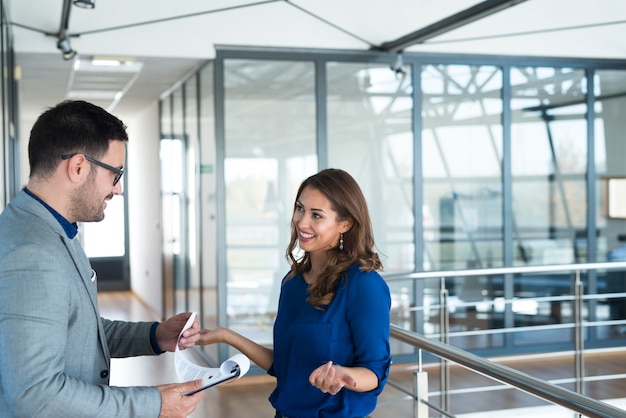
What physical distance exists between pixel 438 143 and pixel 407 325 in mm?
1671

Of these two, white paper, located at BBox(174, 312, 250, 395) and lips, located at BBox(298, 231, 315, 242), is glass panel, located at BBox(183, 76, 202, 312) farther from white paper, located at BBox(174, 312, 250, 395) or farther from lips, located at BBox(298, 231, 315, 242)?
white paper, located at BBox(174, 312, 250, 395)

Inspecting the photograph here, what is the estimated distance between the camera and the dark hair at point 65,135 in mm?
1669

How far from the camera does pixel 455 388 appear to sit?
622cm

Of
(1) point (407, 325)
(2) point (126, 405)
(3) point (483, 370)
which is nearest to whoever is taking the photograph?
(2) point (126, 405)

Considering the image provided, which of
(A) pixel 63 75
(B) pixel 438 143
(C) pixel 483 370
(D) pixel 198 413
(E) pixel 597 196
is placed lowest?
(D) pixel 198 413

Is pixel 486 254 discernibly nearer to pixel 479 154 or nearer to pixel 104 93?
pixel 479 154

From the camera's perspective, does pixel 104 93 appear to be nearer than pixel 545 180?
No

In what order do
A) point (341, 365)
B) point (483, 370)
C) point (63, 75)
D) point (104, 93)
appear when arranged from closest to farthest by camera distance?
1. point (341, 365)
2. point (483, 370)
3. point (63, 75)
4. point (104, 93)

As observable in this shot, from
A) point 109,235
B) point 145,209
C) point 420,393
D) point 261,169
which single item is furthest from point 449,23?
point 109,235

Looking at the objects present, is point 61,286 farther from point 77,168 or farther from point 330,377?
point 330,377

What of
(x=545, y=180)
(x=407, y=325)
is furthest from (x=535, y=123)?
(x=407, y=325)

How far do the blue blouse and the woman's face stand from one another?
0.14 m

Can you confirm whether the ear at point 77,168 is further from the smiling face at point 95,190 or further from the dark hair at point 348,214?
the dark hair at point 348,214

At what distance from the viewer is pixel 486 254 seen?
7434 millimetres
